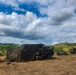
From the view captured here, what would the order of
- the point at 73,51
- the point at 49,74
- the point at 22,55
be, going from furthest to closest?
the point at 73,51
the point at 22,55
the point at 49,74

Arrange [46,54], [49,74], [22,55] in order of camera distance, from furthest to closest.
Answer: [46,54] < [22,55] < [49,74]

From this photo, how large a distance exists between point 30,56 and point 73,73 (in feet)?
40.1

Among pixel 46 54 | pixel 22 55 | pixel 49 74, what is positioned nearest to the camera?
pixel 49 74

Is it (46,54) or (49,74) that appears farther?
(46,54)

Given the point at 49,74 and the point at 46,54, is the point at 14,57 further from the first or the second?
the point at 49,74

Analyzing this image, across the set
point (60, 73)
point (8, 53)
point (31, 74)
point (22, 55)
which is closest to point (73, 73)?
point (60, 73)

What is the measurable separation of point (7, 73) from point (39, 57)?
12.3 meters

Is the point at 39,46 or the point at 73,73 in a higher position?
the point at 39,46

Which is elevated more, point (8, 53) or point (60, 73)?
point (8, 53)

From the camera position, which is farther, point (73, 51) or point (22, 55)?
point (73, 51)

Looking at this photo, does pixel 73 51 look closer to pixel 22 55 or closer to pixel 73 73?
pixel 22 55

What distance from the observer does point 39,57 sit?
28812 mm

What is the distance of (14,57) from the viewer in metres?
27.2

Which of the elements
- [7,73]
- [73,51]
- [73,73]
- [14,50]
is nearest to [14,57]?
[14,50]
